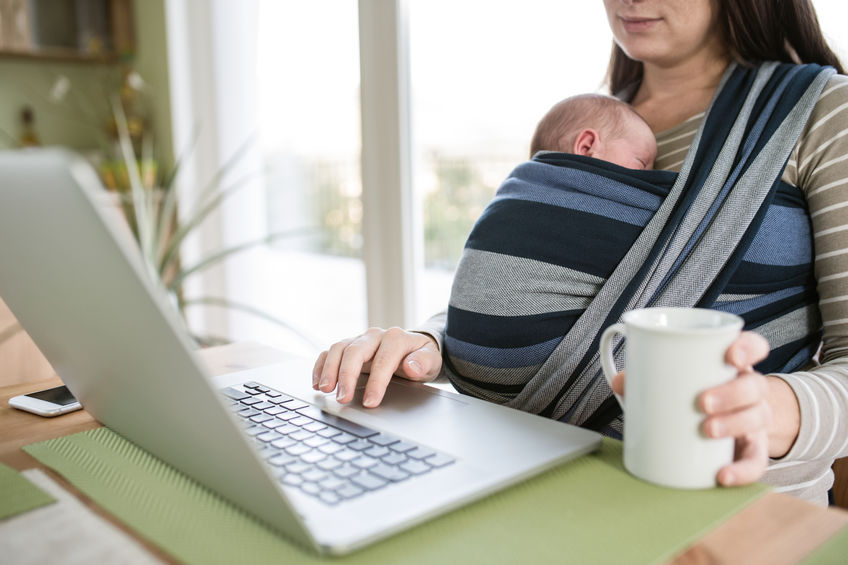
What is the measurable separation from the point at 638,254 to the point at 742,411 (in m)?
0.34

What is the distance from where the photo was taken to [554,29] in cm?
175

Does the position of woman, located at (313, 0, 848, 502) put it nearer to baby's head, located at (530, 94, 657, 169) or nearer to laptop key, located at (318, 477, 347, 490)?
baby's head, located at (530, 94, 657, 169)

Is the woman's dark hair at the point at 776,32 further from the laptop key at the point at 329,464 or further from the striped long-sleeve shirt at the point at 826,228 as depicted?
the laptop key at the point at 329,464

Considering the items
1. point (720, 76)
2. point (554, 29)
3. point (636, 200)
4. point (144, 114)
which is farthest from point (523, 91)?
point (144, 114)

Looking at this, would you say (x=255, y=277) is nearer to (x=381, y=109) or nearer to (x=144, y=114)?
(x=144, y=114)

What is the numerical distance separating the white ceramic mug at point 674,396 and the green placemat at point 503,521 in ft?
0.06

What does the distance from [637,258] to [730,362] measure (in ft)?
1.11

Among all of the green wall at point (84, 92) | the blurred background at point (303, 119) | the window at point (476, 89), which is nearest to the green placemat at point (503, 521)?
the blurred background at point (303, 119)

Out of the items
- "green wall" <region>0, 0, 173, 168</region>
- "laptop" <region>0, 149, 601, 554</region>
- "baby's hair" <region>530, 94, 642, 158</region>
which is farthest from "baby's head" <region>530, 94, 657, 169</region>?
"green wall" <region>0, 0, 173, 168</region>

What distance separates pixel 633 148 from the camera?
40.0 inches

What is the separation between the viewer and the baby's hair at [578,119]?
1.05m

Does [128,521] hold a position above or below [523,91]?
below

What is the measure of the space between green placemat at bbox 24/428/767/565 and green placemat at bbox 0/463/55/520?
29 mm

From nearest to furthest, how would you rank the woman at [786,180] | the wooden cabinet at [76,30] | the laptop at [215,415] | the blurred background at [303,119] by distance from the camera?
1. the laptop at [215,415]
2. the woman at [786,180]
3. the blurred background at [303,119]
4. the wooden cabinet at [76,30]
